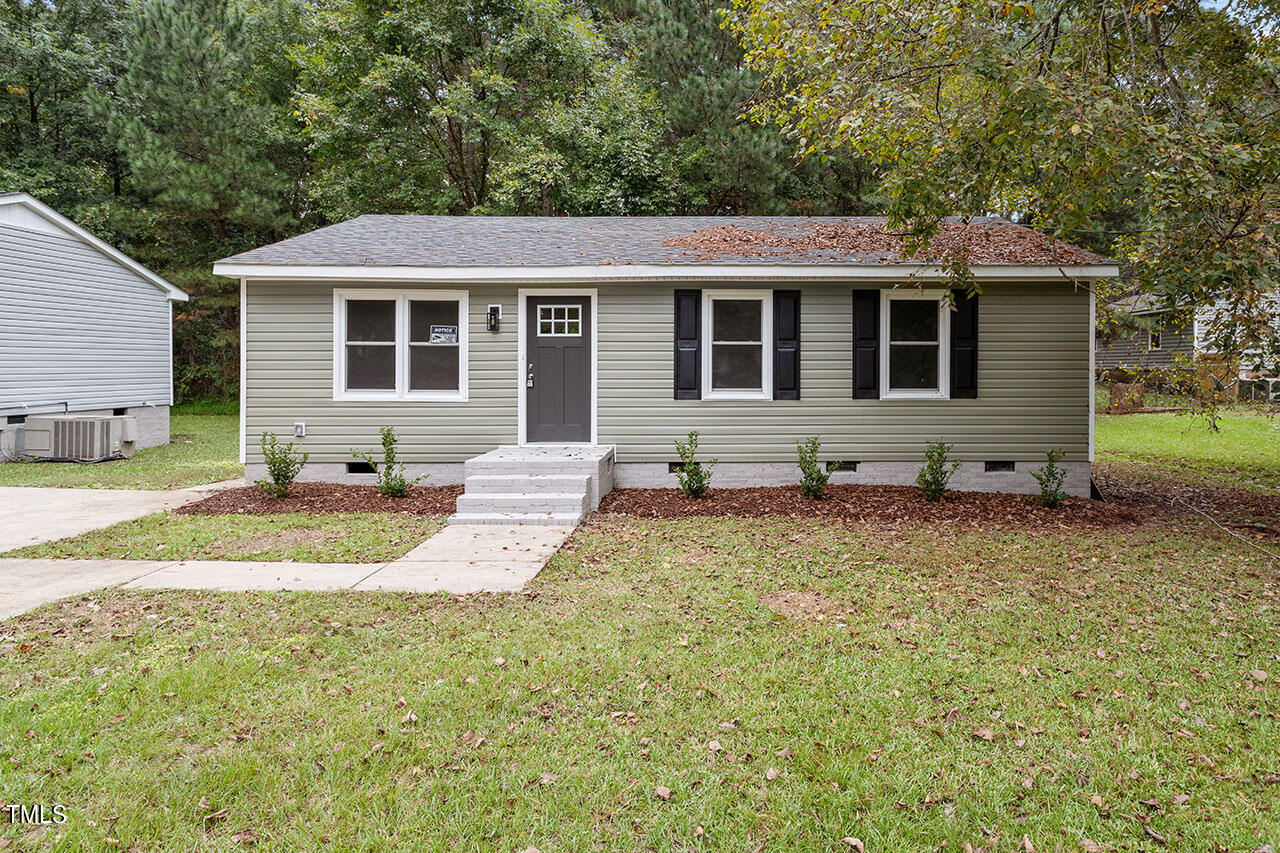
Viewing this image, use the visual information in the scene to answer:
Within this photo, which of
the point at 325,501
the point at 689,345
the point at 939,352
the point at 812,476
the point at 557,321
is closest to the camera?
the point at 325,501

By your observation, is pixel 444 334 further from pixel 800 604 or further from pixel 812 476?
pixel 800 604

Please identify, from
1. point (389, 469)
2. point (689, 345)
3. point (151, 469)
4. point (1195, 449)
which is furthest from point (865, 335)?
point (151, 469)

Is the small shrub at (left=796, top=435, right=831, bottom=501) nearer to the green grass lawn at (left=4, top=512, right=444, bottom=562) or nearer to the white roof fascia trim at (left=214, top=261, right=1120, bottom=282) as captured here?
the white roof fascia trim at (left=214, top=261, right=1120, bottom=282)

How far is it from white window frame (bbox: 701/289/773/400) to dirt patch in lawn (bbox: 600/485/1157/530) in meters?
1.23

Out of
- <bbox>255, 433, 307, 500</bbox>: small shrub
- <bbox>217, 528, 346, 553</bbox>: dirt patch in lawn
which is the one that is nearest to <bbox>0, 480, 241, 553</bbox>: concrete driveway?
<bbox>255, 433, 307, 500</bbox>: small shrub

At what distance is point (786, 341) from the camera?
360 inches

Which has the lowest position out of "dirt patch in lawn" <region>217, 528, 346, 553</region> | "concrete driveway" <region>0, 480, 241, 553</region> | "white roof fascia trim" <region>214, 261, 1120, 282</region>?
"dirt patch in lawn" <region>217, 528, 346, 553</region>

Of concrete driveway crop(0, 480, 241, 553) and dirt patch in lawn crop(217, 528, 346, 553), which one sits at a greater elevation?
concrete driveway crop(0, 480, 241, 553)

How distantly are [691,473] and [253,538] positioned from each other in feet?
15.1

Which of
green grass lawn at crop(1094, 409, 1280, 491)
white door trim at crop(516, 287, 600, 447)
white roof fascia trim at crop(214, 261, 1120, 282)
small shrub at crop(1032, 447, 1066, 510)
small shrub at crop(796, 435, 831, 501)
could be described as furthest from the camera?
green grass lawn at crop(1094, 409, 1280, 491)

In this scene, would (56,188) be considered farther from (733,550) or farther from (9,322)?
(733,550)

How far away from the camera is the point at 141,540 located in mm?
6363

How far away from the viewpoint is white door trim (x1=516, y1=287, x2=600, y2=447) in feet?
30.1

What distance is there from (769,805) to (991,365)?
318 inches
